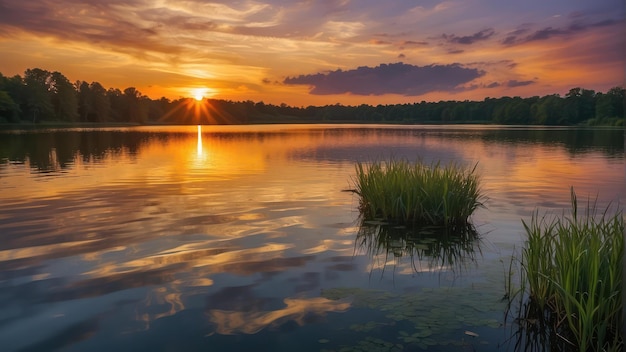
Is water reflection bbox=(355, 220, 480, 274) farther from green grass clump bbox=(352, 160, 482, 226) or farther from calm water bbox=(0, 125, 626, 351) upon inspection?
green grass clump bbox=(352, 160, 482, 226)

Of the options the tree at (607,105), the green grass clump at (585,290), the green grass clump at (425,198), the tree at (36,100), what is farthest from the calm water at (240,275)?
the tree at (607,105)

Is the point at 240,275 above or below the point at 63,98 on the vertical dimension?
below

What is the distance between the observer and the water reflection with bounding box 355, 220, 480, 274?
1285 centimetres

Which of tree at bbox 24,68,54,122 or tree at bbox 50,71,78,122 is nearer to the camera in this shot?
tree at bbox 24,68,54,122

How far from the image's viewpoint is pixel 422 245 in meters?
14.4

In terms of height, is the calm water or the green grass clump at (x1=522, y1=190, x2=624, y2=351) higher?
the green grass clump at (x1=522, y1=190, x2=624, y2=351)

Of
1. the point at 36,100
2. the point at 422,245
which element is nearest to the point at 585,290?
the point at 422,245

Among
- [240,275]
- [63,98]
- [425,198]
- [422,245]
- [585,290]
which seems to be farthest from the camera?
[63,98]

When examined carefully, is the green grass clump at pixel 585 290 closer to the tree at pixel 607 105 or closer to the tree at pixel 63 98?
the tree at pixel 607 105

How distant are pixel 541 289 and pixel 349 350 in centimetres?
418

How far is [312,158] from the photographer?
47656mm

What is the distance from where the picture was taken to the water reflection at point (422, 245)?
12.9m

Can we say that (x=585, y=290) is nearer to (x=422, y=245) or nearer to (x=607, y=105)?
(x=422, y=245)

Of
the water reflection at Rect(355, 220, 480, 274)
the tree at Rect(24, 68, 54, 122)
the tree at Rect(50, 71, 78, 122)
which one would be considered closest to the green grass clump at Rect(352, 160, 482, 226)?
the water reflection at Rect(355, 220, 480, 274)
